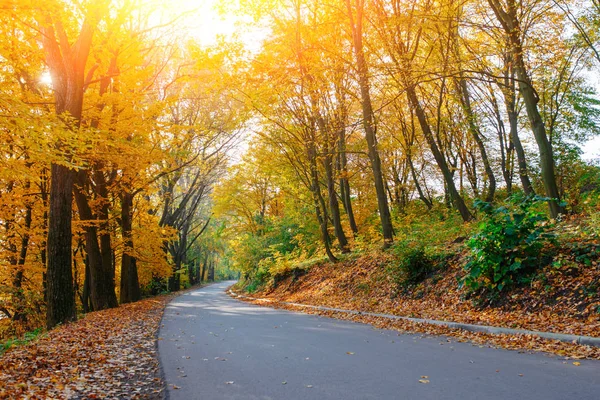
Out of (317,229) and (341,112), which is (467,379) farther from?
(317,229)

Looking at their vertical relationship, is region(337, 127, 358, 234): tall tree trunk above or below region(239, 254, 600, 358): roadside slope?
above

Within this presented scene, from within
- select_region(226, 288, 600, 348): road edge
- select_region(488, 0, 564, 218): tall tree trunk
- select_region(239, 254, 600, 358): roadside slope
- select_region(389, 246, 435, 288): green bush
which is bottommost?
select_region(226, 288, 600, 348): road edge

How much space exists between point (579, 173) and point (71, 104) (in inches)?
727

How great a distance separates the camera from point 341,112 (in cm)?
1750

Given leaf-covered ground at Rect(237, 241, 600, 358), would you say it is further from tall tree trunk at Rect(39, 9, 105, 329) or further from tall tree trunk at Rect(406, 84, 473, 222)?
tall tree trunk at Rect(39, 9, 105, 329)

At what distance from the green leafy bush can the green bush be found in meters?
2.70

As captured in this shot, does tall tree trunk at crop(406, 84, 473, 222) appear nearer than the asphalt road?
No

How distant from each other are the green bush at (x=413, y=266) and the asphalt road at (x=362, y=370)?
439 centimetres

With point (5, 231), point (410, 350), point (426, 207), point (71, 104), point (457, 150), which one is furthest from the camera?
point (426, 207)

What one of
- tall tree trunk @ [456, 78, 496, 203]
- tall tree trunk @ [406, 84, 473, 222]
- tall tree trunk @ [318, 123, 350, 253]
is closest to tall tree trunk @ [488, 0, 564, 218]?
tall tree trunk @ [406, 84, 473, 222]

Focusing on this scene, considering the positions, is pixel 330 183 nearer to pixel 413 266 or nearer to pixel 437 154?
pixel 437 154

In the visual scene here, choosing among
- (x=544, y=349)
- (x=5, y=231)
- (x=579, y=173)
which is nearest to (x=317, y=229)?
(x=579, y=173)

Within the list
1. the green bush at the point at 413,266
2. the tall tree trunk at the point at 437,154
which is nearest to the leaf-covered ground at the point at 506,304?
the green bush at the point at 413,266

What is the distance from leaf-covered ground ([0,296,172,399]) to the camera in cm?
456
